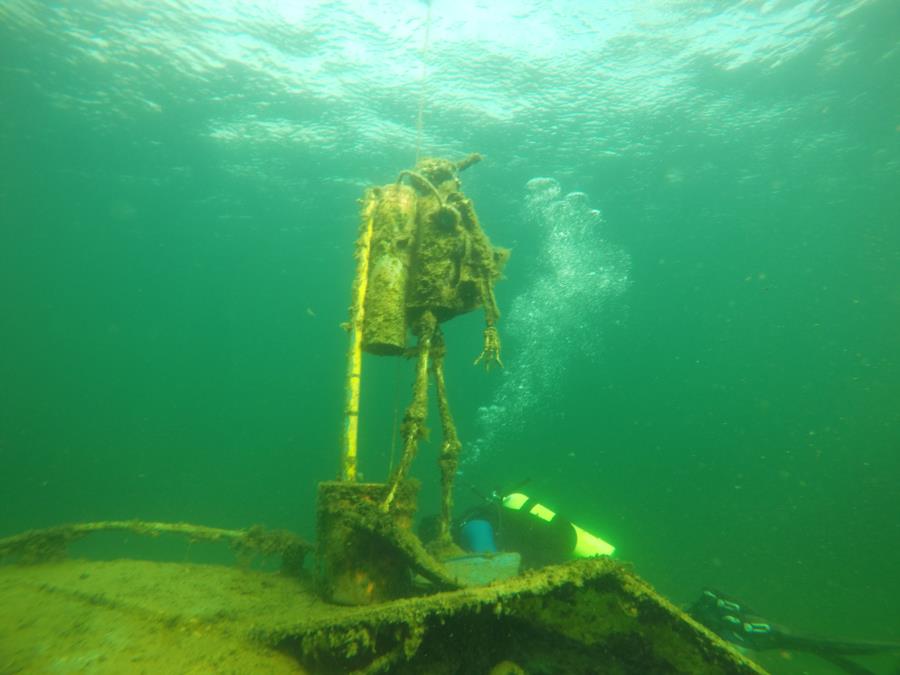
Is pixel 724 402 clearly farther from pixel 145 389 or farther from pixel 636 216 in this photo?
pixel 145 389

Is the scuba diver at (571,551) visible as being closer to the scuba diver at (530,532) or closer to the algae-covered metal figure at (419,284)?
the scuba diver at (530,532)

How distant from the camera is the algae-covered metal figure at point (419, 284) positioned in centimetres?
402

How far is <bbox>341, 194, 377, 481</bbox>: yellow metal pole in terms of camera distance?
377 centimetres

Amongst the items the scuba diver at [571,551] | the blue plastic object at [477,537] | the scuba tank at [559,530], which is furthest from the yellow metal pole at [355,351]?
the scuba tank at [559,530]

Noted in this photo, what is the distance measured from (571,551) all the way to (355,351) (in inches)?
215

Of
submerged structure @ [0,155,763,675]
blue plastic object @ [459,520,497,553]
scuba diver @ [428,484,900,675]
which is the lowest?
scuba diver @ [428,484,900,675]

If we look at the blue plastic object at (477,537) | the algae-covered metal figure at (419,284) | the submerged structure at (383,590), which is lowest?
the blue plastic object at (477,537)

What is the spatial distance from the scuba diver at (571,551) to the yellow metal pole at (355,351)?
6.28 feet

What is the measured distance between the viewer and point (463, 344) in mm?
49750

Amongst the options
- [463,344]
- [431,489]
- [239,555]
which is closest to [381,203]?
[239,555]

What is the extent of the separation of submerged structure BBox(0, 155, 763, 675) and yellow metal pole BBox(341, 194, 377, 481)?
2cm

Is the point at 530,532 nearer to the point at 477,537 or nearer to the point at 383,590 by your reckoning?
the point at 477,537

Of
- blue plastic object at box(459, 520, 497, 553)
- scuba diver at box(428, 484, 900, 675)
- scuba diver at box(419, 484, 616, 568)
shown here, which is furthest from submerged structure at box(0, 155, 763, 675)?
scuba diver at box(419, 484, 616, 568)

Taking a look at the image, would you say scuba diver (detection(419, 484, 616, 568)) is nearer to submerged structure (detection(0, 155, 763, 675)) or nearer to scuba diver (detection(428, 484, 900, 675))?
scuba diver (detection(428, 484, 900, 675))
